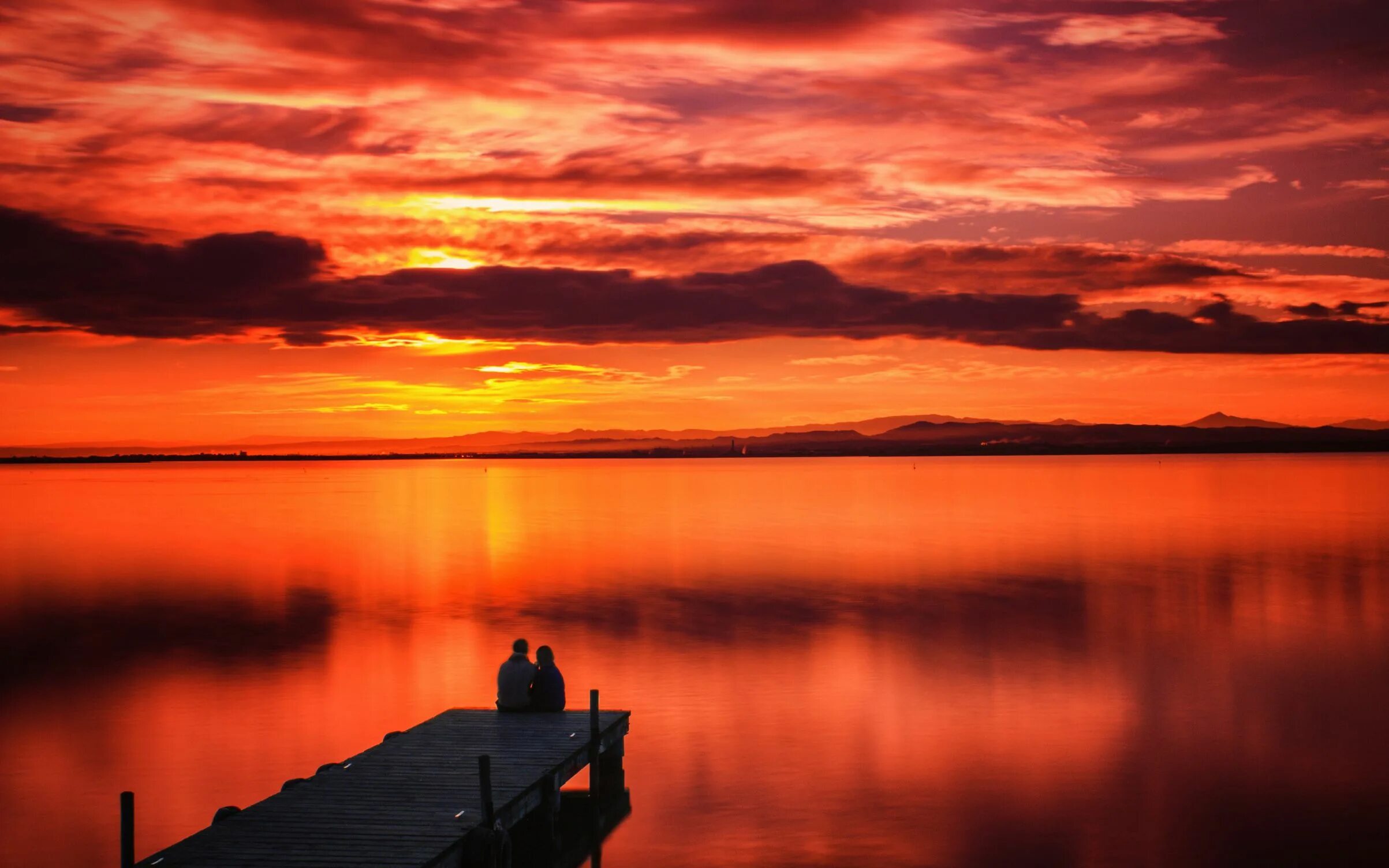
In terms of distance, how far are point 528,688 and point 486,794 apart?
5.63m

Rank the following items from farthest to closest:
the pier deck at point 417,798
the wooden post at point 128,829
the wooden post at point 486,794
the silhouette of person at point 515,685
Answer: the silhouette of person at point 515,685, the wooden post at point 486,794, the wooden post at point 128,829, the pier deck at point 417,798

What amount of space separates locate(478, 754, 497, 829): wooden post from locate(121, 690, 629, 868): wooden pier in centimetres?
1

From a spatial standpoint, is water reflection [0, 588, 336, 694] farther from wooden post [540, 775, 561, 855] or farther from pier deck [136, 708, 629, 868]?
wooden post [540, 775, 561, 855]

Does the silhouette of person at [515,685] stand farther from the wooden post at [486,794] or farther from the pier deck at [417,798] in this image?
the wooden post at [486,794]

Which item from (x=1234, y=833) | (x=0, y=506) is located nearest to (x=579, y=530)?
(x=1234, y=833)

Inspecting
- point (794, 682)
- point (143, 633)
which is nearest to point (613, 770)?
point (794, 682)

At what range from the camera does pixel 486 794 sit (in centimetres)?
1363

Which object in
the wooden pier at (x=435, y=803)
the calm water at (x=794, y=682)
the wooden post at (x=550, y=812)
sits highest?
the wooden pier at (x=435, y=803)

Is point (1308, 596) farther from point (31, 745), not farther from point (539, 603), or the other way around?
point (31, 745)

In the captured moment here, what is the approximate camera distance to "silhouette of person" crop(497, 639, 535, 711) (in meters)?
19.1

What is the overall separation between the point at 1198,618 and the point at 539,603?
22489 millimetres

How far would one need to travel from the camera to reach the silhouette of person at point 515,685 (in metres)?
19.1

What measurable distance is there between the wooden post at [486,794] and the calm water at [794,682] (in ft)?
12.2

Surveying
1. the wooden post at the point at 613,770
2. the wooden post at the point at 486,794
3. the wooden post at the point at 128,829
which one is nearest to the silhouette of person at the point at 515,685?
the wooden post at the point at 613,770
